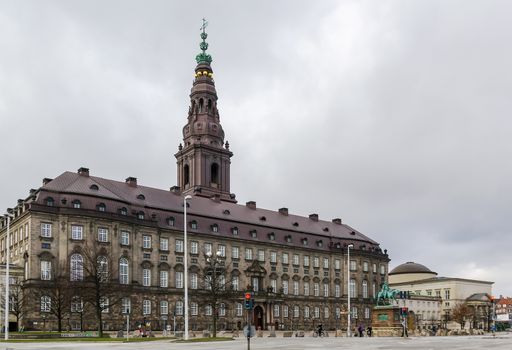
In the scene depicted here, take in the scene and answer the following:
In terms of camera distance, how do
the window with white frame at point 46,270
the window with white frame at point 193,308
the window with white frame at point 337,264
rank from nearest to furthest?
the window with white frame at point 46,270 → the window with white frame at point 193,308 → the window with white frame at point 337,264

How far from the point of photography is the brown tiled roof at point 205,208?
317 feet

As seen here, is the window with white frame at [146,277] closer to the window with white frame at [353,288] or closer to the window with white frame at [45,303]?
the window with white frame at [45,303]

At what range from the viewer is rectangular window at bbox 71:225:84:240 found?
9244 centimetres

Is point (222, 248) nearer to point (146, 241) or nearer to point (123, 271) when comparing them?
point (146, 241)

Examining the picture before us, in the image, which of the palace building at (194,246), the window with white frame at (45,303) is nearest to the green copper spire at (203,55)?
the palace building at (194,246)

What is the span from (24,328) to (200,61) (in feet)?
240

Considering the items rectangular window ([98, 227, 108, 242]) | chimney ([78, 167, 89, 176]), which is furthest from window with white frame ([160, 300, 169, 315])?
chimney ([78, 167, 89, 176])

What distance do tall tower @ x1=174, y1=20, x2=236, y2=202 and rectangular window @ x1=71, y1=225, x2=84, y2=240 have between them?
37689 millimetres

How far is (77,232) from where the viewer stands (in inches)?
3654

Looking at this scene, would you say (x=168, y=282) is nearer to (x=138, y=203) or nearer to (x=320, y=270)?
(x=138, y=203)

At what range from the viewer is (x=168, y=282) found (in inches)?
4141

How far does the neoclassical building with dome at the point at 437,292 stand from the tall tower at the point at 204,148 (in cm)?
5868

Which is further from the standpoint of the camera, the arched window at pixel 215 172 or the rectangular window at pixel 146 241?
the arched window at pixel 215 172

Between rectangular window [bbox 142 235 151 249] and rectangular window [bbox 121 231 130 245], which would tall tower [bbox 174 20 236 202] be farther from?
rectangular window [bbox 121 231 130 245]
